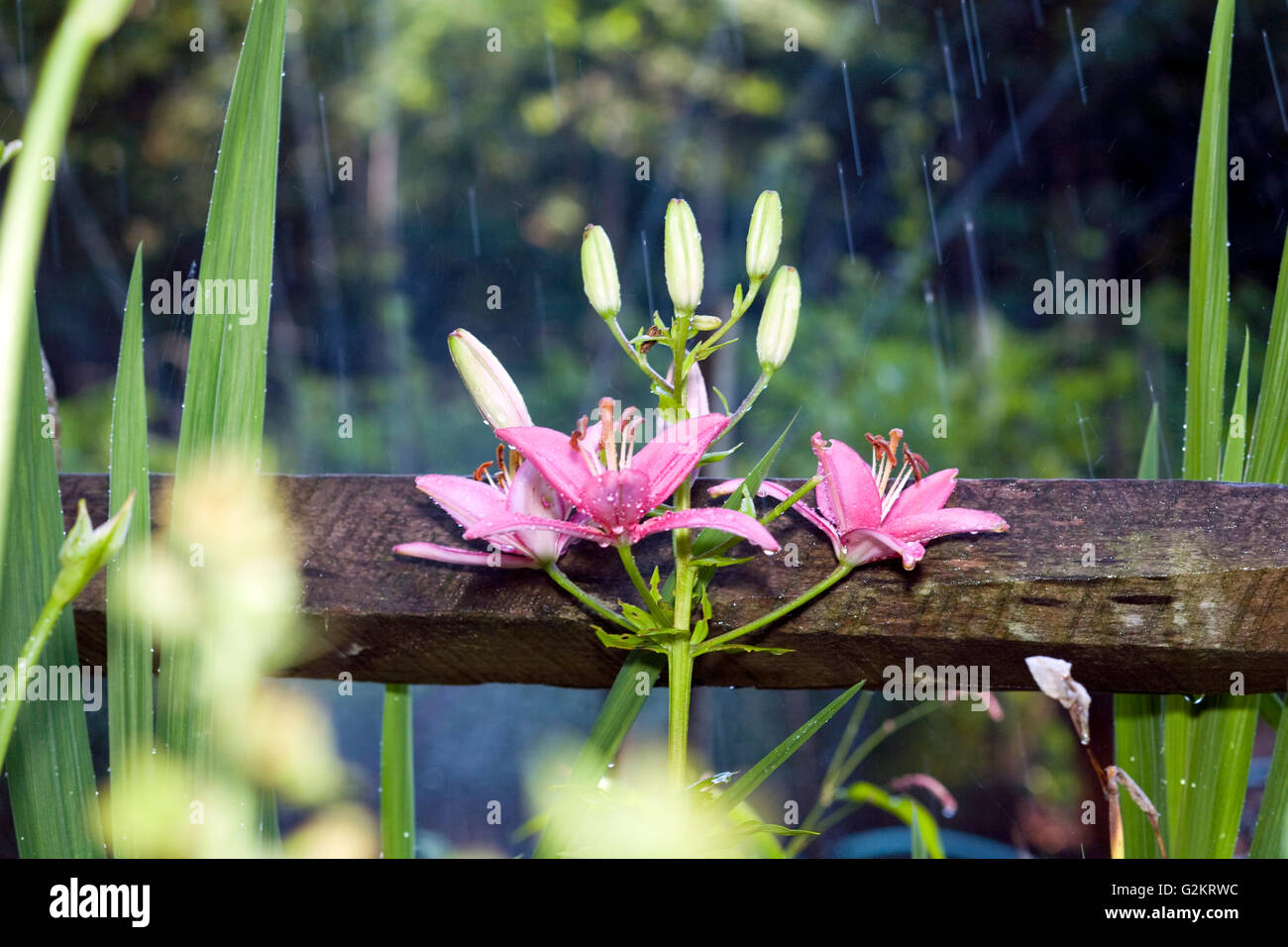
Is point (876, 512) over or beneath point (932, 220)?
beneath

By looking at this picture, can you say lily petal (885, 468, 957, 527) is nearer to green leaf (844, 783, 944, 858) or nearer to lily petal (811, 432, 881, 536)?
lily petal (811, 432, 881, 536)

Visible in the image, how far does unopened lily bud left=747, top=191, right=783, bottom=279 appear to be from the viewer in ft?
0.98

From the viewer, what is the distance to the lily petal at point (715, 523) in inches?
10.5

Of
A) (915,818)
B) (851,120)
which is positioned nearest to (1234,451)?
(915,818)

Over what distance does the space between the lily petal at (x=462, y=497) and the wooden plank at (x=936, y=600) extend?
0.19 feet

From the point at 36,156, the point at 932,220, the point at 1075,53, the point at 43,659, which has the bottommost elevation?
the point at 43,659

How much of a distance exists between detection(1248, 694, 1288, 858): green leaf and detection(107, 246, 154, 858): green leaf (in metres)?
0.40

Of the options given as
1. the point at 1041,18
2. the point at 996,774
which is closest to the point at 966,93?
the point at 1041,18

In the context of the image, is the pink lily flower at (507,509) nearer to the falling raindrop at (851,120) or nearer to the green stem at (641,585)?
the green stem at (641,585)

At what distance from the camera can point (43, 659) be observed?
0.31m

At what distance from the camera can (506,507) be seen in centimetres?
31

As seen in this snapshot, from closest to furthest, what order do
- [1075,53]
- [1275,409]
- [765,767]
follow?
[765,767] → [1275,409] → [1075,53]

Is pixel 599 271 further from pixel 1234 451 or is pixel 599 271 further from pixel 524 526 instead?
pixel 1234 451

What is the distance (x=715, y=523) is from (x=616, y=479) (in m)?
0.03
